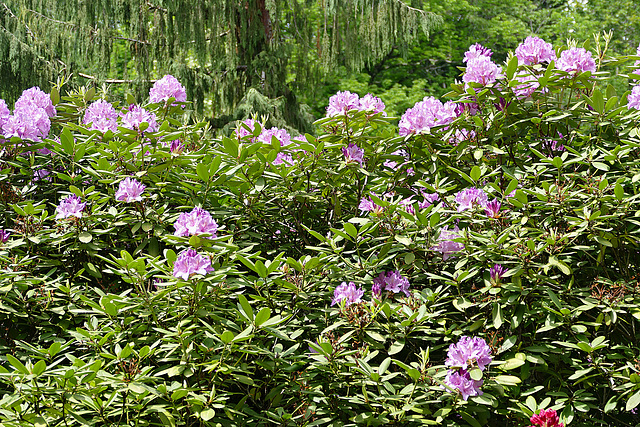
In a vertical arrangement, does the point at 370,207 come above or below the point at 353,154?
below

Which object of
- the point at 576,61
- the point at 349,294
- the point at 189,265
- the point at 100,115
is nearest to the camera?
the point at 189,265

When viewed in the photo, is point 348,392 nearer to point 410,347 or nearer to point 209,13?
point 410,347

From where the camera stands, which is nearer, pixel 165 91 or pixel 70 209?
pixel 70 209

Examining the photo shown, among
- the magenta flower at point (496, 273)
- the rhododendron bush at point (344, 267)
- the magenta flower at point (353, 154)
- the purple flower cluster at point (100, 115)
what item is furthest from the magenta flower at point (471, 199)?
the purple flower cluster at point (100, 115)

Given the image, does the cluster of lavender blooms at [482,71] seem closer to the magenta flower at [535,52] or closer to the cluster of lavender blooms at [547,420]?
the magenta flower at [535,52]

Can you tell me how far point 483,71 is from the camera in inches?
103

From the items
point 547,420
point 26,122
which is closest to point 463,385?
point 547,420

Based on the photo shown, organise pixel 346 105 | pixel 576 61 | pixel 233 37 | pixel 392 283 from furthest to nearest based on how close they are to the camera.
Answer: pixel 233 37 < pixel 346 105 < pixel 576 61 < pixel 392 283

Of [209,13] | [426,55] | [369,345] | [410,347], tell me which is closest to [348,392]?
[369,345]

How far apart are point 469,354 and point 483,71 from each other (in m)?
1.22

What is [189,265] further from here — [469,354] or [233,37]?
[233,37]

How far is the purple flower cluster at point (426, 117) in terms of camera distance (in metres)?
2.58

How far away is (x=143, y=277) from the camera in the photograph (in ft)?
6.95

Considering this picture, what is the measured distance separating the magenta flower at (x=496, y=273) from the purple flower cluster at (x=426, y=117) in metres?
0.66
